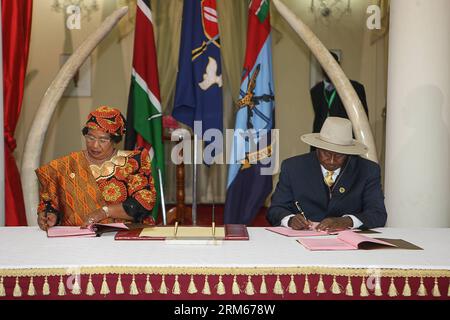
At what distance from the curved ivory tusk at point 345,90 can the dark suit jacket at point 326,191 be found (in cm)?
168

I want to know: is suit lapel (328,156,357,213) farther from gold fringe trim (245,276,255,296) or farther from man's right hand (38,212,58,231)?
man's right hand (38,212,58,231)

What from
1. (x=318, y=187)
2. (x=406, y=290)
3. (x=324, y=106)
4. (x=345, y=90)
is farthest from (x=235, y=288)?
(x=324, y=106)

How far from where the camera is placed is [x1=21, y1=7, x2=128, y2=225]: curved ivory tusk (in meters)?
4.61

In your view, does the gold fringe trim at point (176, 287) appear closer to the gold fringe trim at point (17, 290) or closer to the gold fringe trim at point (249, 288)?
the gold fringe trim at point (249, 288)

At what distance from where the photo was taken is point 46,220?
8.93 ft

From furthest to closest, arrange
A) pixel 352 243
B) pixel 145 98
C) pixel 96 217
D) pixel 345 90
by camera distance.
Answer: pixel 145 98, pixel 345 90, pixel 96 217, pixel 352 243

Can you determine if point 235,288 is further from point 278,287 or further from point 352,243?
point 352,243

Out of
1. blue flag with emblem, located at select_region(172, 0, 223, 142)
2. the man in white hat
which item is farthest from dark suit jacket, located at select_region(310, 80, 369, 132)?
the man in white hat

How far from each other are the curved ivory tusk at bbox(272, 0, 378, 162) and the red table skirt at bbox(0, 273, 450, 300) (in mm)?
2822

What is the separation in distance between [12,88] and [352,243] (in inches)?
140

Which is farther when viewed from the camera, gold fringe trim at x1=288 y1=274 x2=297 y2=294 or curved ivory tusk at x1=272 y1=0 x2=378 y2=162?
curved ivory tusk at x1=272 y1=0 x2=378 y2=162

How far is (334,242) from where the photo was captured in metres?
2.37

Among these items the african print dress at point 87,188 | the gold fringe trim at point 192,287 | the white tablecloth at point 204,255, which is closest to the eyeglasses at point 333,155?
the white tablecloth at point 204,255

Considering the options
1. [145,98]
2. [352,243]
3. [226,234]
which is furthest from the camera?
[145,98]
